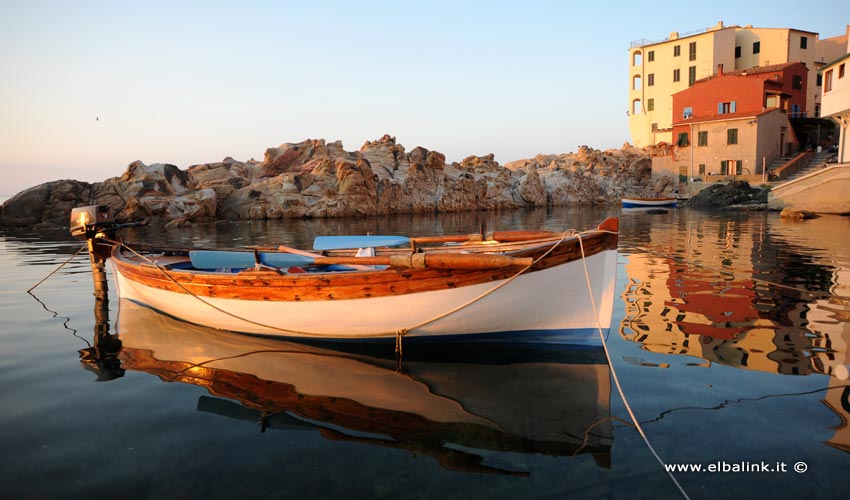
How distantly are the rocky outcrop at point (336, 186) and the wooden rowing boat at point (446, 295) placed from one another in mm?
34170

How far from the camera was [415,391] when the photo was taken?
20.2 ft

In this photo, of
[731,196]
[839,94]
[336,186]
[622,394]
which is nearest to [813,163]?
[731,196]

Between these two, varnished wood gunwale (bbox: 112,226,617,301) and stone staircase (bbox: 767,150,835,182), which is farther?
stone staircase (bbox: 767,150,835,182)

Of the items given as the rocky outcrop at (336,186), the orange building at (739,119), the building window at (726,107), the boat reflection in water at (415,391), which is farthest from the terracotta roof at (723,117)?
the boat reflection in water at (415,391)

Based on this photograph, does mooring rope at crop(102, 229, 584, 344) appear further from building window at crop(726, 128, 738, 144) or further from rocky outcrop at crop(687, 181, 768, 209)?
building window at crop(726, 128, 738, 144)

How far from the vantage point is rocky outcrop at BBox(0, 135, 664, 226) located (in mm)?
43125

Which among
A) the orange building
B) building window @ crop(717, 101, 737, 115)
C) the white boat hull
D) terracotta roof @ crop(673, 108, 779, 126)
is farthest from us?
building window @ crop(717, 101, 737, 115)

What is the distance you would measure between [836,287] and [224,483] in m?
13.2

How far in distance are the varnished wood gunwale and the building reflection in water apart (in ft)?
7.06

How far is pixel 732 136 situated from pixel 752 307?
161ft

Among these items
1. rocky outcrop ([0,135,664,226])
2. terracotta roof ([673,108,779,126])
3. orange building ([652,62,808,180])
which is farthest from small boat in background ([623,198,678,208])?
rocky outcrop ([0,135,664,226])

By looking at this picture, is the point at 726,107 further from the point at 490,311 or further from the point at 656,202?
the point at 490,311

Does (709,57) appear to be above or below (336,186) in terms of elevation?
→ above

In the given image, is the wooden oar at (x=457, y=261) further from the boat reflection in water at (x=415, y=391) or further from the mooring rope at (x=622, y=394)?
the boat reflection in water at (x=415, y=391)
